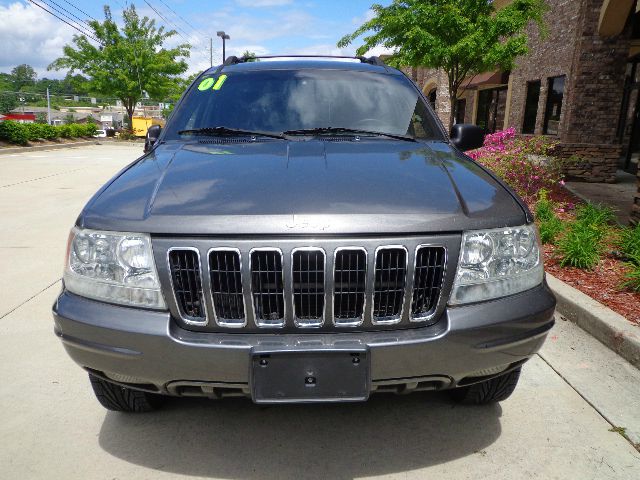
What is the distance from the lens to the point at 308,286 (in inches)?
75.1

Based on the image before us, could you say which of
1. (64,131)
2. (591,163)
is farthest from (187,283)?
(64,131)

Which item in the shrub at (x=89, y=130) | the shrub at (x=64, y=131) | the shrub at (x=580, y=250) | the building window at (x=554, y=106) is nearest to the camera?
the shrub at (x=580, y=250)

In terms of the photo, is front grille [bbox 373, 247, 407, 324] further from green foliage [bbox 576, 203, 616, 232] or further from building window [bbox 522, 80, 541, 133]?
building window [bbox 522, 80, 541, 133]

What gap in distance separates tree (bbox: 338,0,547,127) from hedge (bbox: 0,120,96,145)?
644 inches

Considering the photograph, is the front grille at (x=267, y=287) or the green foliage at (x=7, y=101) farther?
the green foliage at (x=7, y=101)

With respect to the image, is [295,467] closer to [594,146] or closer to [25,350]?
[25,350]

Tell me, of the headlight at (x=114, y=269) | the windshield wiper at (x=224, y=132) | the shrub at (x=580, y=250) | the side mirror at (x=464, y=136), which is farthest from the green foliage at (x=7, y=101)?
the headlight at (x=114, y=269)

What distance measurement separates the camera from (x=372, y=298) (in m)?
Result: 1.92

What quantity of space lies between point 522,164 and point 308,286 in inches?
273

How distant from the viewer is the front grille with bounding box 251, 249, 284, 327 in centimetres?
188

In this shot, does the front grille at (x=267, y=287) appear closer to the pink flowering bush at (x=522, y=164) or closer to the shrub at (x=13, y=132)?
the pink flowering bush at (x=522, y=164)

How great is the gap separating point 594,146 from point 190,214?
10372mm

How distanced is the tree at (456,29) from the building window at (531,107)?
5.38 m

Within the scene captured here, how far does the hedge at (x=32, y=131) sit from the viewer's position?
68.2ft
